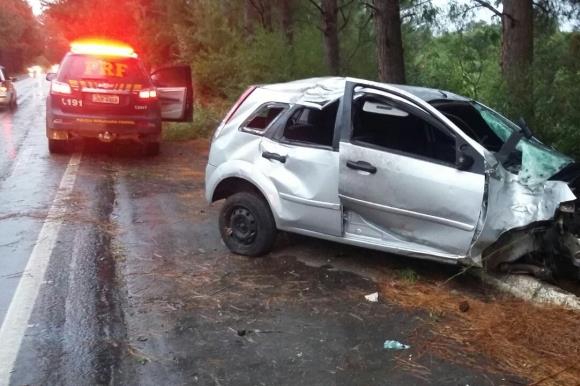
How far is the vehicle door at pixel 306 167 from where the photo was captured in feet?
17.9

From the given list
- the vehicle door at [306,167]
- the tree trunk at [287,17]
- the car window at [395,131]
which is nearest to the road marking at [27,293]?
the vehicle door at [306,167]

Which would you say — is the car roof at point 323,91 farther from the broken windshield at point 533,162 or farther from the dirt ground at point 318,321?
the dirt ground at point 318,321

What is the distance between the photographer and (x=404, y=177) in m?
5.08

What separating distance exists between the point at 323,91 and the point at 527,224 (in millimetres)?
2174

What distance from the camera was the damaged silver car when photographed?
15.8ft

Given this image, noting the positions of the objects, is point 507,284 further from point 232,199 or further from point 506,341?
point 232,199

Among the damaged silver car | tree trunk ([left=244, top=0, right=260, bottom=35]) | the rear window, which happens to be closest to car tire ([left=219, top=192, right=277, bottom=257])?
the damaged silver car

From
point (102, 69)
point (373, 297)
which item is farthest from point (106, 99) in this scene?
point (373, 297)

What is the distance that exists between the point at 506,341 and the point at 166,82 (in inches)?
387

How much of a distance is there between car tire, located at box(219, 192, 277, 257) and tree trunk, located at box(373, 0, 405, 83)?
4.74 meters

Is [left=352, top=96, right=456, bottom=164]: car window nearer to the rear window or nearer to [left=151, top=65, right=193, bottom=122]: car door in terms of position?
the rear window

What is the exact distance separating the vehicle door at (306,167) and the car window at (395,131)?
0.25 metres

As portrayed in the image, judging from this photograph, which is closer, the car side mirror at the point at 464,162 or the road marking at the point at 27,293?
the road marking at the point at 27,293

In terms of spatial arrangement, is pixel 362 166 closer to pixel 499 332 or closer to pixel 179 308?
pixel 499 332
